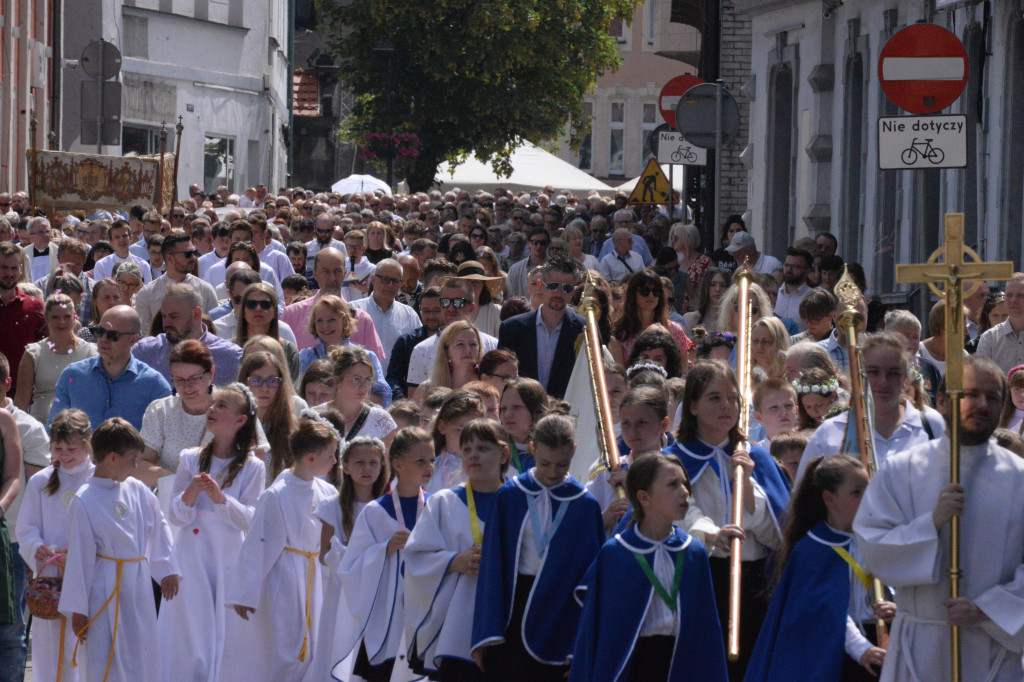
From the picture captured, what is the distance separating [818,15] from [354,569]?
16.5 metres

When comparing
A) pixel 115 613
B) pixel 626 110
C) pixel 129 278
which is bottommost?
pixel 115 613

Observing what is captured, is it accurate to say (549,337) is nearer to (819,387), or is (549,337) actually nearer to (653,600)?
(819,387)

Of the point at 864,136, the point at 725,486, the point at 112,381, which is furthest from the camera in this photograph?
the point at 864,136

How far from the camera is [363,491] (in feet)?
27.5

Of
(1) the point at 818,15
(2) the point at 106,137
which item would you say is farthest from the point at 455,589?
(1) the point at 818,15

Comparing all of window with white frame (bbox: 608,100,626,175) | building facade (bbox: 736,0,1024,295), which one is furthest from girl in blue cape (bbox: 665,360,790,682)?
window with white frame (bbox: 608,100,626,175)

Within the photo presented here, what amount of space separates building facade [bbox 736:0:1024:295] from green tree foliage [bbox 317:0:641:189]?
17.0 m

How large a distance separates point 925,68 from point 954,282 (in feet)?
20.1

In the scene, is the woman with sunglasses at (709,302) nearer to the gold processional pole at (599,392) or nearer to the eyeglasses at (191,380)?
the gold processional pole at (599,392)

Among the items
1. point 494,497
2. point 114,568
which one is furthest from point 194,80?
point 494,497

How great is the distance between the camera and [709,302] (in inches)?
542

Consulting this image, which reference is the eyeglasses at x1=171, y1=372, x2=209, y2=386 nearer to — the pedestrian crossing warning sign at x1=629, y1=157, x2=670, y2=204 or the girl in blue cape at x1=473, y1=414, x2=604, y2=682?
the girl in blue cape at x1=473, y1=414, x2=604, y2=682

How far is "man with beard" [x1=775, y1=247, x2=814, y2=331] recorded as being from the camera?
14.4 meters

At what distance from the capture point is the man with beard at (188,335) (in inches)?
415
